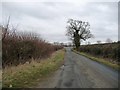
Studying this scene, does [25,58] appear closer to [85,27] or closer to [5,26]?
[5,26]

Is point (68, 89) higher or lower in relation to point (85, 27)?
lower

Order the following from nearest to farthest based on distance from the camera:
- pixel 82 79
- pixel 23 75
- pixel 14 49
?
pixel 82 79, pixel 23 75, pixel 14 49

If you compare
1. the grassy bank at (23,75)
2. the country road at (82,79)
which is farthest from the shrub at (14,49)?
the country road at (82,79)

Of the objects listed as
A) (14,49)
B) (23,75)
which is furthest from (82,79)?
(14,49)

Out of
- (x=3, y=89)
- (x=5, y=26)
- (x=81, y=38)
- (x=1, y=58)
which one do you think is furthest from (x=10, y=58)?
(x=81, y=38)

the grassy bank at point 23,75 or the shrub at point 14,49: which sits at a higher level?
the shrub at point 14,49

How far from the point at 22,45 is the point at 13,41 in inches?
86.0

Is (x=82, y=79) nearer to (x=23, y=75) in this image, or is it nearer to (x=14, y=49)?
(x=23, y=75)

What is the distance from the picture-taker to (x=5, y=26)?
636 inches

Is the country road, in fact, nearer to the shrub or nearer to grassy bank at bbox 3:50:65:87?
grassy bank at bbox 3:50:65:87

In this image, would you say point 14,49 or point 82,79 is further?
point 14,49

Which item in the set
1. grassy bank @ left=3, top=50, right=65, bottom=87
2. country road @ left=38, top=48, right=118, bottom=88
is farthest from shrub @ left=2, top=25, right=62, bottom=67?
country road @ left=38, top=48, right=118, bottom=88

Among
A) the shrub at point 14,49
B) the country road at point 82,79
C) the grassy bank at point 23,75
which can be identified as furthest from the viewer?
the shrub at point 14,49

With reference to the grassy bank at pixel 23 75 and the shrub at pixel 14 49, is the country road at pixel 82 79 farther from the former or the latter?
the shrub at pixel 14 49
